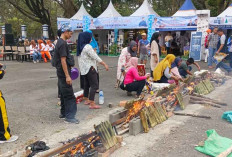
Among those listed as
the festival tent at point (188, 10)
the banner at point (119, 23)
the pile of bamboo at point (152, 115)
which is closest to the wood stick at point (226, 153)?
the pile of bamboo at point (152, 115)

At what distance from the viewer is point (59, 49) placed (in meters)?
4.60

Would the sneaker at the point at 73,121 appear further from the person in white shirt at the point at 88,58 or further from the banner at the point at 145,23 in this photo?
the banner at the point at 145,23

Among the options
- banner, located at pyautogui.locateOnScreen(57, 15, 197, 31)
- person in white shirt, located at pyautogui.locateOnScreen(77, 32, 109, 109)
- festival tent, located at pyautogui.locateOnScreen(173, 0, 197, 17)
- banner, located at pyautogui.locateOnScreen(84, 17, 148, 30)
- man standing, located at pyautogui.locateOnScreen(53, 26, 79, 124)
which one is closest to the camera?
man standing, located at pyautogui.locateOnScreen(53, 26, 79, 124)

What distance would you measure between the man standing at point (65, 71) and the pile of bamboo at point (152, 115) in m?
1.38

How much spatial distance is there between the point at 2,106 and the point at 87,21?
52.8ft

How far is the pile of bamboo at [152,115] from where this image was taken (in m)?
4.42

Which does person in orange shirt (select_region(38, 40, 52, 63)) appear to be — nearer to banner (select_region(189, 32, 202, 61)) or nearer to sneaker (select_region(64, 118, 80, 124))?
banner (select_region(189, 32, 202, 61))

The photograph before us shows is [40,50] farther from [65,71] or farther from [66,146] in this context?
[66,146]

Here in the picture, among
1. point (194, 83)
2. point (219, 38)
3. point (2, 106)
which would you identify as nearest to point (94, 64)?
point (2, 106)

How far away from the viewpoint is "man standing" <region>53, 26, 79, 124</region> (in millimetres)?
4598

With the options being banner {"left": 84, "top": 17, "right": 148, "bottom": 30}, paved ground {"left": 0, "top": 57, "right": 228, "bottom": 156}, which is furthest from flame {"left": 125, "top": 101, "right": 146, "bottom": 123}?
banner {"left": 84, "top": 17, "right": 148, "bottom": 30}

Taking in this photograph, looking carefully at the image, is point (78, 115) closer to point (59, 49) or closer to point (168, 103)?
point (59, 49)

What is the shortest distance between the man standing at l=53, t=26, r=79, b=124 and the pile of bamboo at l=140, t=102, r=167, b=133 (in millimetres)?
1376

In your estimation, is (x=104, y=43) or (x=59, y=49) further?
(x=104, y=43)
